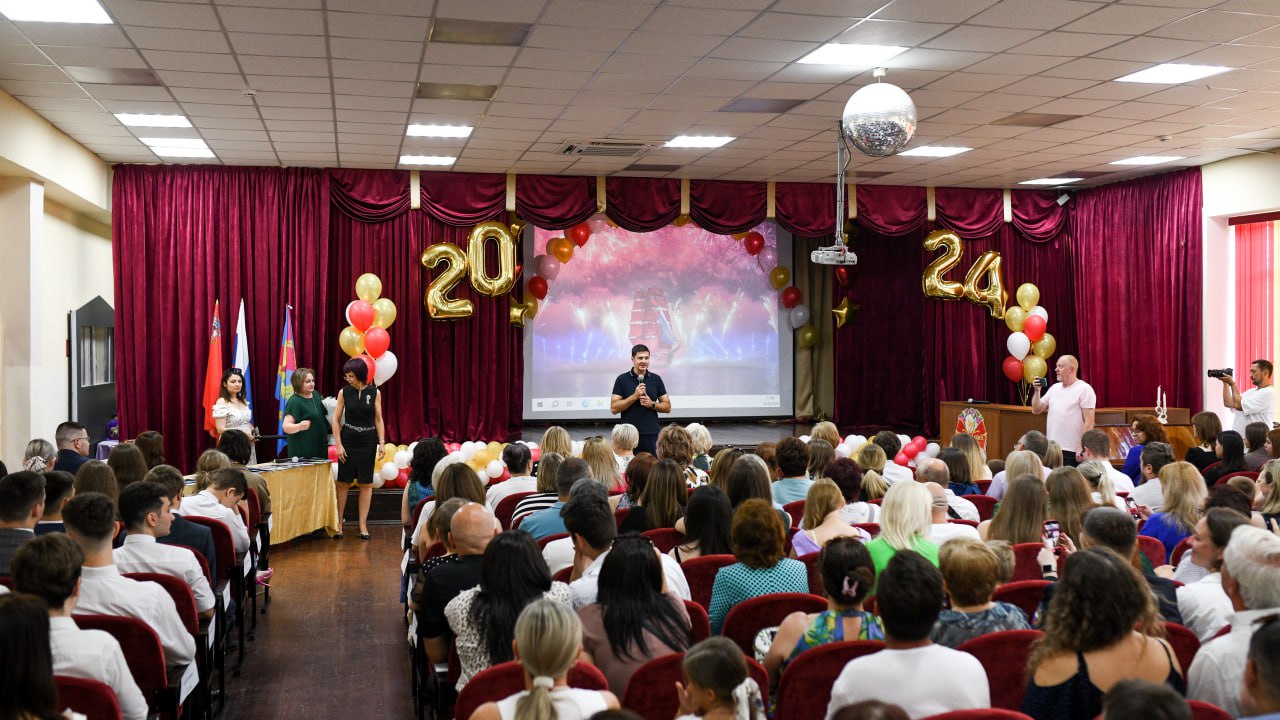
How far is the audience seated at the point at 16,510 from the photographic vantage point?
4199 mm

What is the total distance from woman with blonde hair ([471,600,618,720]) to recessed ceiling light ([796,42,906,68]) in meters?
5.19

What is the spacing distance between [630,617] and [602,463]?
2910 millimetres

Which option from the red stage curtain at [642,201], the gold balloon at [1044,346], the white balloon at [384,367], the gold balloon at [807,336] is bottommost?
the white balloon at [384,367]

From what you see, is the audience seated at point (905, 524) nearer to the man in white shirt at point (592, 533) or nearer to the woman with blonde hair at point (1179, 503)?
the man in white shirt at point (592, 533)

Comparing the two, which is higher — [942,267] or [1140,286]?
[942,267]

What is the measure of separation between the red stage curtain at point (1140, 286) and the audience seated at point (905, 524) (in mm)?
9271

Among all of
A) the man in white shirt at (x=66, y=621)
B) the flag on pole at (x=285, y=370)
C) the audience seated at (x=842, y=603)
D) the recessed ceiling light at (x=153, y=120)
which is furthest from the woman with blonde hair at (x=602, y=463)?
the flag on pole at (x=285, y=370)

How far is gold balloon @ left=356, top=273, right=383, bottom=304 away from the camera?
439 inches

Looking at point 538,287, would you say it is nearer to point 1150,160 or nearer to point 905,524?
point 1150,160

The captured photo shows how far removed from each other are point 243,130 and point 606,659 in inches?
299

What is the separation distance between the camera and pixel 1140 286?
41.3ft

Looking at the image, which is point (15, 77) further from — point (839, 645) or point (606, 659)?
point (839, 645)

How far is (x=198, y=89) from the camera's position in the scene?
7797 millimetres

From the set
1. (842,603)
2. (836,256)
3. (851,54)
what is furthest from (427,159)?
(842,603)
